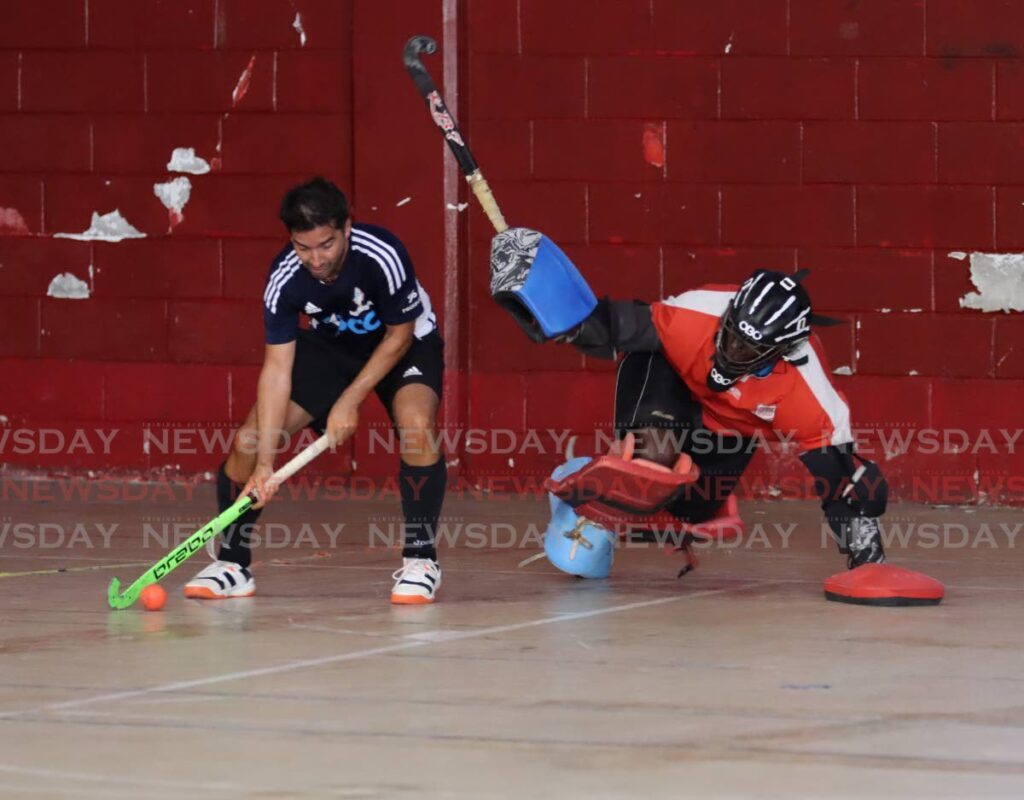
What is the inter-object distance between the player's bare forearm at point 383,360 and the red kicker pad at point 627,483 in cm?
56

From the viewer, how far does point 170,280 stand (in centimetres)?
770

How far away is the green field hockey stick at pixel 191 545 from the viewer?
4504mm

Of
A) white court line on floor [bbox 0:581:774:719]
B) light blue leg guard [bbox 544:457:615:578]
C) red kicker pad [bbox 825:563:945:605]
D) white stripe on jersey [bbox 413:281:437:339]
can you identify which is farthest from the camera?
light blue leg guard [bbox 544:457:615:578]

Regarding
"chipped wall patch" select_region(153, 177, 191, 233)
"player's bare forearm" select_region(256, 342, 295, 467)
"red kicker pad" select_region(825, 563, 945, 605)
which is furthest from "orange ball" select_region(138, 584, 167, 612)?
"chipped wall patch" select_region(153, 177, 191, 233)

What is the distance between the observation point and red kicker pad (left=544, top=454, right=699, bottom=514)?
4723 mm

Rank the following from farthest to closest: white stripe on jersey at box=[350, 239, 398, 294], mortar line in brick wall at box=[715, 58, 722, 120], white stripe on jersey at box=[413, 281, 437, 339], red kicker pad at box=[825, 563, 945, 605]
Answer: mortar line in brick wall at box=[715, 58, 722, 120]
white stripe on jersey at box=[413, 281, 437, 339]
white stripe on jersey at box=[350, 239, 398, 294]
red kicker pad at box=[825, 563, 945, 605]

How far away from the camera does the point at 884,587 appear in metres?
4.54

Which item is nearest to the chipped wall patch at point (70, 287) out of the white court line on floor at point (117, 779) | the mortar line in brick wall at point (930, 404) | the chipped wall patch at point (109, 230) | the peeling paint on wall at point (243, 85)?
the chipped wall patch at point (109, 230)

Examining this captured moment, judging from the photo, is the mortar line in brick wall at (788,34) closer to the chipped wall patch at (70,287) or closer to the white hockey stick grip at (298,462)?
the chipped wall patch at (70,287)

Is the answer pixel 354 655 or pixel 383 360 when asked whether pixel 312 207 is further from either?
pixel 354 655

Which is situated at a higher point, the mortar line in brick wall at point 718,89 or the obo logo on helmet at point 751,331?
the mortar line in brick wall at point 718,89

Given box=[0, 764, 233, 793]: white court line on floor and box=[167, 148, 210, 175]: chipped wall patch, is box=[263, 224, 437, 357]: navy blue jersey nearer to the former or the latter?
box=[0, 764, 233, 793]: white court line on floor

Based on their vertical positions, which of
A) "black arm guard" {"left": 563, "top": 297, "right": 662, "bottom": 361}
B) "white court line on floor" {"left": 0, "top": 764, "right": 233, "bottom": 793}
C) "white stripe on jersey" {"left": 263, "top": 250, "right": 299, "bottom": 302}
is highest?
"white stripe on jersey" {"left": 263, "top": 250, "right": 299, "bottom": 302}

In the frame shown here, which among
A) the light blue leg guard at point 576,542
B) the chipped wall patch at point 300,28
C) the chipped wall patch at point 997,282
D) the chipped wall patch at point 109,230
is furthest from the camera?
the chipped wall patch at point 109,230
